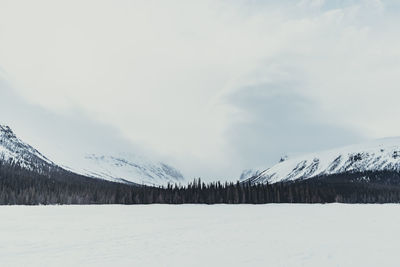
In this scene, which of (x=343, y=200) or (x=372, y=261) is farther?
(x=343, y=200)

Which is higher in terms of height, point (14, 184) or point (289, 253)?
point (14, 184)

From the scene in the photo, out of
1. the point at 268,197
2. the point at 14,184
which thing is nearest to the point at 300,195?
the point at 268,197

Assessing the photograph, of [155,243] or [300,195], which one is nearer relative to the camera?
[155,243]

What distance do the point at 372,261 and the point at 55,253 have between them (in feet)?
57.7

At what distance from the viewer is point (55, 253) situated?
71.1ft

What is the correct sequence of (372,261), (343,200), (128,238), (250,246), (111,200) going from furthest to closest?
(343,200) → (111,200) → (128,238) → (250,246) → (372,261)

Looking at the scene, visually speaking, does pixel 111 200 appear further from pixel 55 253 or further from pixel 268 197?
pixel 55 253

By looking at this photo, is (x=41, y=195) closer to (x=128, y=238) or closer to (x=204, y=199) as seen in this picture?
(x=204, y=199)

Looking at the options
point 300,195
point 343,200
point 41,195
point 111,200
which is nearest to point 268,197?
point 300,195

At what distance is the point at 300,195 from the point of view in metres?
147

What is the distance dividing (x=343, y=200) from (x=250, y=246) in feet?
489

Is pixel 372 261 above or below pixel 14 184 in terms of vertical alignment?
below

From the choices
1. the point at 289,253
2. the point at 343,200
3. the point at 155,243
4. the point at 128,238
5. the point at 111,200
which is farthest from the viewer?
the point at 343,200

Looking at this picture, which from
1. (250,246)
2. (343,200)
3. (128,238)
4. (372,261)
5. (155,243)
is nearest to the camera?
(372,261)
